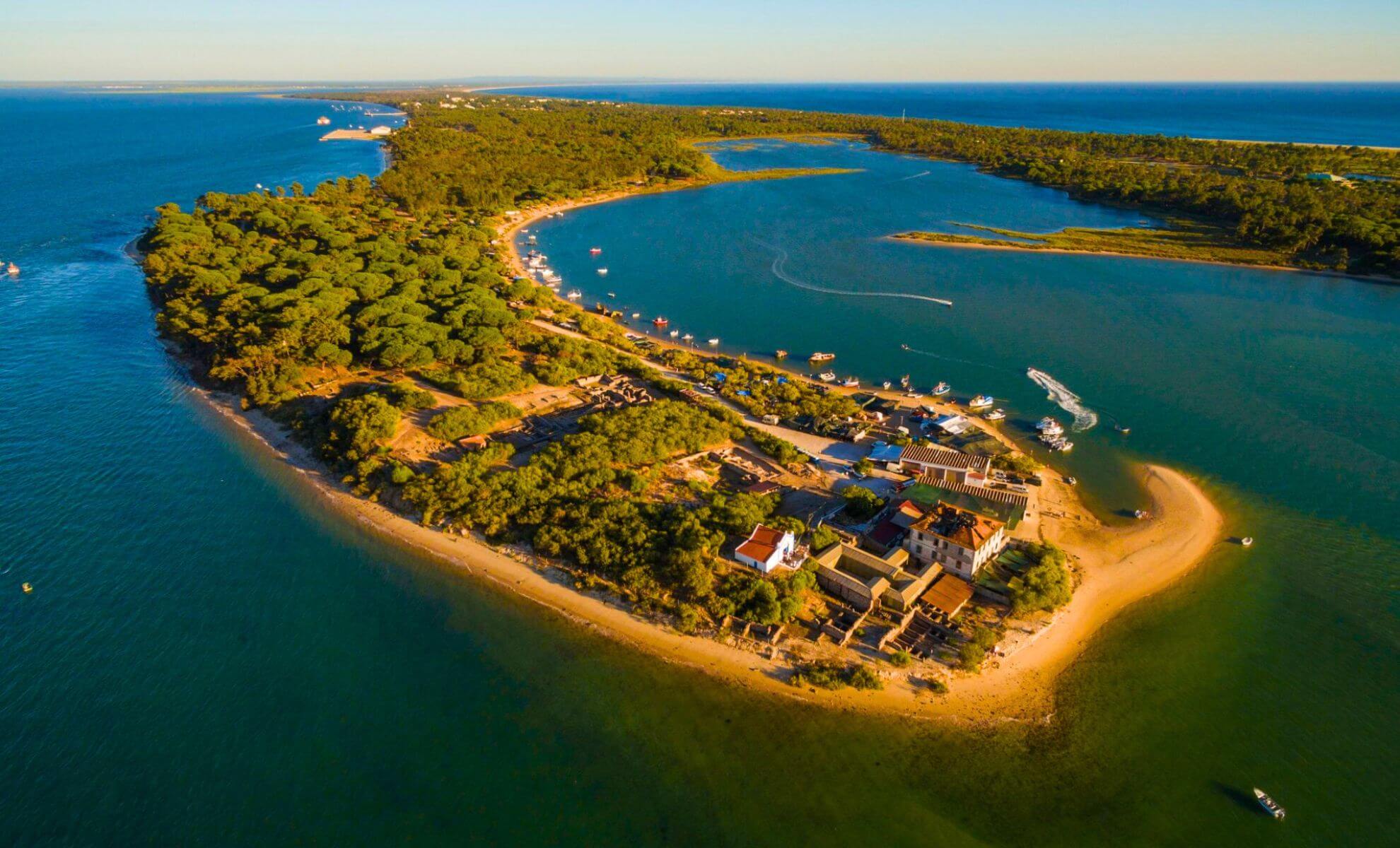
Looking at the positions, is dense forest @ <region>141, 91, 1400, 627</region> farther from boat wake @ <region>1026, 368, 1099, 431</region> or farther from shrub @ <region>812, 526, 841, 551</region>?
boat wake @ <region>1026, 368, 1099, 431</region>

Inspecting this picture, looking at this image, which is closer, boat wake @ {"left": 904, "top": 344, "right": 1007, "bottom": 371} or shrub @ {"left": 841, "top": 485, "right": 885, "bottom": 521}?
shrub @ {"left": 841, "top": 485, "right": 885, "bottom": 521}

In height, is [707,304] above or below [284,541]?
above

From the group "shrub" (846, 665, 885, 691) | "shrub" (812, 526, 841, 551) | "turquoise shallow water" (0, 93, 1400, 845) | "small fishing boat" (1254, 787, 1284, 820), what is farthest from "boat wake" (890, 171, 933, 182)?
"small fishing boat" (1254, 787, 1284, 820)

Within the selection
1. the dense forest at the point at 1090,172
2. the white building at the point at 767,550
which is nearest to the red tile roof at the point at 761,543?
the white building at the point at 767,550

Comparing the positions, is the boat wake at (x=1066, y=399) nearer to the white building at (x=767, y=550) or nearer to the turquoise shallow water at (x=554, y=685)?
the turquoise shallow water at (x=554, y=685)

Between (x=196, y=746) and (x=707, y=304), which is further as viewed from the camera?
(x=707, y=304)

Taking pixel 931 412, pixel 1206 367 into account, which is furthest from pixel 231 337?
pixel 1206 367

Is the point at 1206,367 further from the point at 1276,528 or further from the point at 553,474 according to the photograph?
the point at 553,474
